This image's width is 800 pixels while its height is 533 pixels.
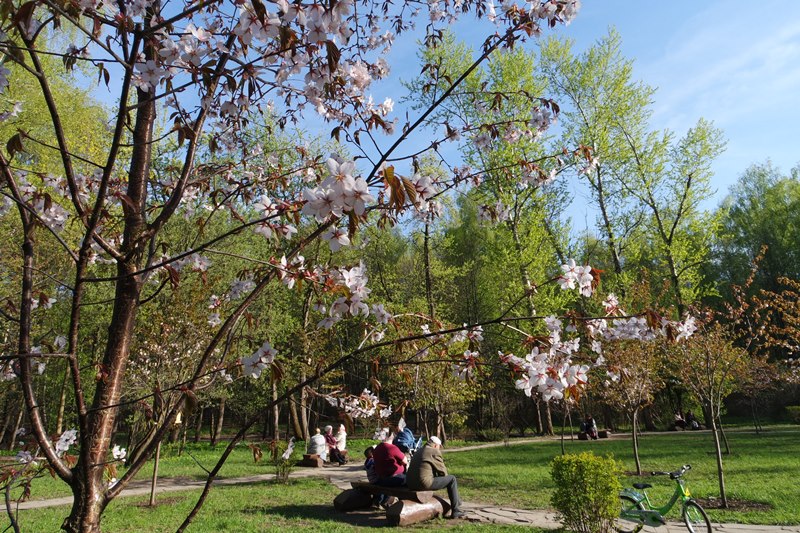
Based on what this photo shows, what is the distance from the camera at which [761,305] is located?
9555mm

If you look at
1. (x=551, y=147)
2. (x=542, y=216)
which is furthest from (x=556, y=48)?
(x=542, y=216)

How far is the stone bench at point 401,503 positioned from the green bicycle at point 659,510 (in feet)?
7.06

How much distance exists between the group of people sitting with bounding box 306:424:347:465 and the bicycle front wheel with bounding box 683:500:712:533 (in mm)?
8200

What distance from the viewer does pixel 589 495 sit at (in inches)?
207

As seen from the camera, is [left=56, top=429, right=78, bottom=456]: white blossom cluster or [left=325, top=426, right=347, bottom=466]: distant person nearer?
[left=56, top=429, right=78, bottom=456]: white blossom cluster

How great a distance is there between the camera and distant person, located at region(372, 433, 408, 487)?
6.95 m

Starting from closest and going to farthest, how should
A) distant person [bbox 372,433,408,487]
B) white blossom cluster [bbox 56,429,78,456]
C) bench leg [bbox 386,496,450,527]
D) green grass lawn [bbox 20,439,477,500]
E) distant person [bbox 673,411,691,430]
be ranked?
white blossom cluster [bbox 56,429,78,456]
bench leg [bbox 386,496,450,527]
distant person [bbox 372,433,408,487]
green grass lawn [bbox 20,439,477,500]
distant person [bbox 673,411,691,430]

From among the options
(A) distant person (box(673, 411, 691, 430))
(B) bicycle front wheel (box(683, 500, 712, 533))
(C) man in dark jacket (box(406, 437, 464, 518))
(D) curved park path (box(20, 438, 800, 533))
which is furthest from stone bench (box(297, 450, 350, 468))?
(A) distant person (box(673, 411, 691, 430))

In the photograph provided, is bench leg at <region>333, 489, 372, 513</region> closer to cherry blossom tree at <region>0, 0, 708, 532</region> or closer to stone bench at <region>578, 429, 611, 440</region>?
cherry blossom tree at <region>0, 0, 708, 532</region>

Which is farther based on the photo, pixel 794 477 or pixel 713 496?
pixel 794 477

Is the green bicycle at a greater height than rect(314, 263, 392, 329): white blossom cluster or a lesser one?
lesser

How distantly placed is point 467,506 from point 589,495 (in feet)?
8.69

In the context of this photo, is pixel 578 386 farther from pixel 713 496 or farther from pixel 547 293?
pixel 547 293

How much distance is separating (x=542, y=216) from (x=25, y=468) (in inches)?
754
